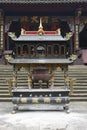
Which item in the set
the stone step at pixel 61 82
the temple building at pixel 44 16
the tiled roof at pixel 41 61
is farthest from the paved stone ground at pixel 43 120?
the temple building at pixel 44 16

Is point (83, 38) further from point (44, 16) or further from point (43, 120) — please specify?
point (43, 120)

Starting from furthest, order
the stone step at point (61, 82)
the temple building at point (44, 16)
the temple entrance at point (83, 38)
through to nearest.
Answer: the temple entrance at point (83, 38) → the temple building at point (44, 16) → the stone step at point (61, 82)

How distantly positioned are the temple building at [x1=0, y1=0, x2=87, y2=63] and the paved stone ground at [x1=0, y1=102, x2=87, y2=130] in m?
8.48

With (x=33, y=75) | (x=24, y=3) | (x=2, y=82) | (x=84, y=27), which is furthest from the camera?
(x=84, y=27)

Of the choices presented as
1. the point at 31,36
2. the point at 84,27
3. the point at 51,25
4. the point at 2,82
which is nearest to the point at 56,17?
the point at 51,25

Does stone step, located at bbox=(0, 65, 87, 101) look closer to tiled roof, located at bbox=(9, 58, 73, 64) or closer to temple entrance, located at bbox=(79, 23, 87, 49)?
tiled roof, located at bbox=(9, 58, 73, 64)

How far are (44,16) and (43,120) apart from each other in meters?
11.7

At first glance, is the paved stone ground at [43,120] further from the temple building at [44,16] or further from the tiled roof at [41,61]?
the temple building at [44,16]

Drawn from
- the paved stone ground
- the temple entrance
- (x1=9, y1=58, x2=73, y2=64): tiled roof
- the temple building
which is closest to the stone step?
(x1=9, y1=58, x2=73, y2=64): tiled roof

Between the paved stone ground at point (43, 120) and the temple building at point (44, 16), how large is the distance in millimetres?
8483

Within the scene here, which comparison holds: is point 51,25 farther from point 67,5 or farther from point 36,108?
point 36,108

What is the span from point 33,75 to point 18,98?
97 centimetres

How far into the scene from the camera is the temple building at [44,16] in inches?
680

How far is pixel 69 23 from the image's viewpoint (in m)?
19.1
